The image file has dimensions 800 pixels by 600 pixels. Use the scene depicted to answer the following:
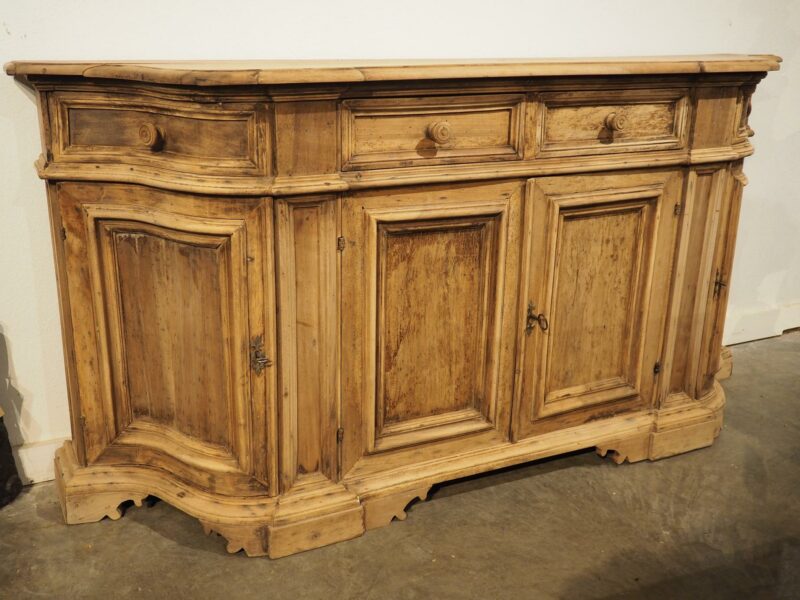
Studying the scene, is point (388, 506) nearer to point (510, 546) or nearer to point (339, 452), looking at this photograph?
point (339, 452)

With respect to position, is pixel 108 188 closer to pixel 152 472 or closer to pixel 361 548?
pixel 152 472

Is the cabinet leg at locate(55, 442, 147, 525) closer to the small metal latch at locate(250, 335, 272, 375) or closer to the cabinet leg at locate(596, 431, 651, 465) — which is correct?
the small metal latch at locate(250, 335, 272, 375)

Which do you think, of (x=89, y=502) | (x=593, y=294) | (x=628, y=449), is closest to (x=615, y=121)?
(x=593, y=294)

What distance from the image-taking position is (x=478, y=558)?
234 cm

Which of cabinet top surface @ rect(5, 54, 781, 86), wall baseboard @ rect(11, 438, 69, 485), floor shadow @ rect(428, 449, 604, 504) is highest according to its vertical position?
cabinet top surface @ rect(5, 54, 781, 86)

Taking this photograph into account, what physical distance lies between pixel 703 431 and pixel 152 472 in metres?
1.76

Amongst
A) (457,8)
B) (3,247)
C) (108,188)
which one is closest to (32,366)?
(3,247)

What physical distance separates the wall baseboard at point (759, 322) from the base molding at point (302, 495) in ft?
4.13

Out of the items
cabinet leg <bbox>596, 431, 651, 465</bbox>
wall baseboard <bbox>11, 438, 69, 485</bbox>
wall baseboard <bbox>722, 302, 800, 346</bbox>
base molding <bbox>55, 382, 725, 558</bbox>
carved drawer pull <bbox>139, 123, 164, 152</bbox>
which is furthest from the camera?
wall baseboard <bbox>722, 302, 800, 346</bbox>

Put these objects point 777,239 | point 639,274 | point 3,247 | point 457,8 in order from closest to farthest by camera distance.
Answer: point 3,247
point 639,274
point 457,8
point 777,239

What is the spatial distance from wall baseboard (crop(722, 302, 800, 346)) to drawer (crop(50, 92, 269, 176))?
2.52 metres

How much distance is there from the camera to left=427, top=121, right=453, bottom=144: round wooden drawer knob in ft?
7.10

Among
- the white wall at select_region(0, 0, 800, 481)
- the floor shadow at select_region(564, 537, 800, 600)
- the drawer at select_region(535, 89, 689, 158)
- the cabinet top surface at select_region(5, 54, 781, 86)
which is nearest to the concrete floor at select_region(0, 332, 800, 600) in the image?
the floor shadow at select_region(564, 537, 800, 600)

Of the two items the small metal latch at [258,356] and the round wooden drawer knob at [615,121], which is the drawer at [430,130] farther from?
the small metal latch at [258,356]
